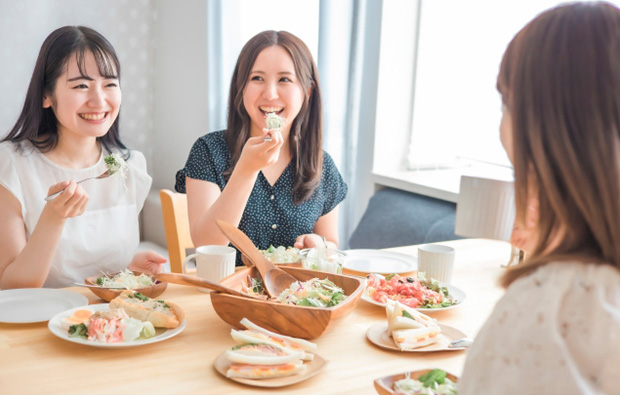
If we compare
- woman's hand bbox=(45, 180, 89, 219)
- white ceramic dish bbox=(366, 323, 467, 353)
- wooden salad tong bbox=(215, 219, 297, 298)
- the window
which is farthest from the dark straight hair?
the window

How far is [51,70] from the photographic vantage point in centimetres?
185

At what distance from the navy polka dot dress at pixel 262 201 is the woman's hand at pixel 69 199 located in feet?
2.29

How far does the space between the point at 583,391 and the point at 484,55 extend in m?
2.81

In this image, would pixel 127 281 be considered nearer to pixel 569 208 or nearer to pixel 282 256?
pixel 282 256

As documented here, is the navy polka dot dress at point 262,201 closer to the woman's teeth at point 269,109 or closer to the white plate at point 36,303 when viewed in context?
the woman's teeth at point 269,109

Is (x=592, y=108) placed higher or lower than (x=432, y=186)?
higher

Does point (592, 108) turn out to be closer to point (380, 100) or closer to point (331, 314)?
point (331, 314)

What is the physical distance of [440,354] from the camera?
1.29m

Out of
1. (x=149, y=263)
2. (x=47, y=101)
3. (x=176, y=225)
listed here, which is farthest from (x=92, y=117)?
(x=176, y=225)

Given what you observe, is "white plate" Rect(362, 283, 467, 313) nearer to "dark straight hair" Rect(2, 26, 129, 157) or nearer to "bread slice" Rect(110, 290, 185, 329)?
"bread slice" Rect(110, 290, 185, 329)

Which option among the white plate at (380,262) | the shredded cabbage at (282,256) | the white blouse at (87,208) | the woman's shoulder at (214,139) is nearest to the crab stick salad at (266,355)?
the shredded cabbage at (282,256)

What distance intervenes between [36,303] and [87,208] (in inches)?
23.6

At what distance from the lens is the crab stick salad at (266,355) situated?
1.11 m

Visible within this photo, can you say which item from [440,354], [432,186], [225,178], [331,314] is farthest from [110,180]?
[432,186]
